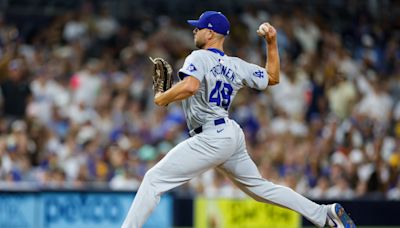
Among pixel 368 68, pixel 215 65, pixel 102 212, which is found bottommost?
pixel 102 212

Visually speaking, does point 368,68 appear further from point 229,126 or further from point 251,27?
point 229,126

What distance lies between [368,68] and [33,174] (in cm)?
715

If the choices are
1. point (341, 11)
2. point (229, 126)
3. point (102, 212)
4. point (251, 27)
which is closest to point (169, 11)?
Answer: point (251, 27)

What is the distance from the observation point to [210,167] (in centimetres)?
801

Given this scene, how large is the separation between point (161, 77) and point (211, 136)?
1.97ft

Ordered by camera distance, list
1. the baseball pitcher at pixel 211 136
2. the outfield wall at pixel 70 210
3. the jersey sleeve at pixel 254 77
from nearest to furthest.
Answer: the baseball pitcher at pixel 211 136 → the jersey sleeve at pixel 254 77 → the outfield wall at pixel 70 210

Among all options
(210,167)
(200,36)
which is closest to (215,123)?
(210,167)

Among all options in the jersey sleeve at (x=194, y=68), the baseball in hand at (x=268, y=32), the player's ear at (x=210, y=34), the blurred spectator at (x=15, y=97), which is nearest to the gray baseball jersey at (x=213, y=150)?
the jersey sleeve at (x=194, y=68)

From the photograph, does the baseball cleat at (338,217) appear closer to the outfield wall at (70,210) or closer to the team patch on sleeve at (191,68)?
the team patch on sleeve at (191,68)

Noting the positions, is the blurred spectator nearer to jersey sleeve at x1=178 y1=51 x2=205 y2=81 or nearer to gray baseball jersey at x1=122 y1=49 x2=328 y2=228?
gray baseball jersey at x1=122 y1=49 x2=328 y2=228

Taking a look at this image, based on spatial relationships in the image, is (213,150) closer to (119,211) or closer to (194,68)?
(194,68)

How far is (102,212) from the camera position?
1274cm

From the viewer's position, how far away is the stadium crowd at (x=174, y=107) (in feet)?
46.1

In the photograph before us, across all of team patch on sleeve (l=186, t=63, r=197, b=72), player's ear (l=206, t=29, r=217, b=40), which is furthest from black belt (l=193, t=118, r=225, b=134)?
player's ear (l=206, t=29, r=217, b=40)
